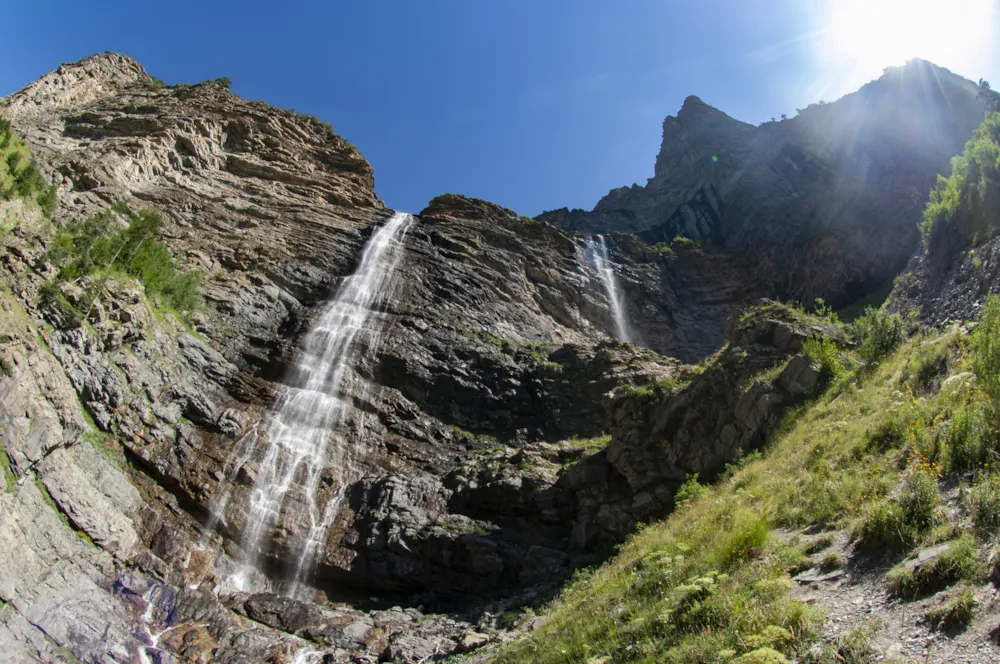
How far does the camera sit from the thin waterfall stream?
19.9 metres

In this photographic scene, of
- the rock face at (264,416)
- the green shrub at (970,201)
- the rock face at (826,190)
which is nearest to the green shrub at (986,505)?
the rock face at (264,416)

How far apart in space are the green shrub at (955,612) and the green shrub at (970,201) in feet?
40.6

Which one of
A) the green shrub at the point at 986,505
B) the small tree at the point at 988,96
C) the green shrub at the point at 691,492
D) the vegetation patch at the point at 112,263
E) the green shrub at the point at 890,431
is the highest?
the small tree at the point at 988,96

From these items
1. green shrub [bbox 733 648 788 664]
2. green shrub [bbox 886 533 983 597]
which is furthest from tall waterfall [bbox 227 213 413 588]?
green shrub [bbox 886 533 983 597]

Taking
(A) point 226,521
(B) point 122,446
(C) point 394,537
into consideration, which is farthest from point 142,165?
(C) point 394,537

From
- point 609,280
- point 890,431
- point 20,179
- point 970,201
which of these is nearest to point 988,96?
point 609,280

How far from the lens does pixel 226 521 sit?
63.7 feet

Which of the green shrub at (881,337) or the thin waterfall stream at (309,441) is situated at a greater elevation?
the thin waterfall stream at (309,441)

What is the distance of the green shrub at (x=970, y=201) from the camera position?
47.7ft

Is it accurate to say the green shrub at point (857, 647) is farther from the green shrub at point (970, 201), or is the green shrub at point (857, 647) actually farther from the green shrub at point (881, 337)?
the green shrub at point (970, 201)

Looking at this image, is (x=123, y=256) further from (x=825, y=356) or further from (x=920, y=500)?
(x=920, y=500)

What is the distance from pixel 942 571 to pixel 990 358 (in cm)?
407

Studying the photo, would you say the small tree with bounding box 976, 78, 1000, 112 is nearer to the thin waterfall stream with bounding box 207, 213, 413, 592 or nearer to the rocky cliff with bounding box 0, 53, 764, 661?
the rocky cliff with bounding box 0, 53, 764, 661

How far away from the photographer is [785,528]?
8.91 metres
